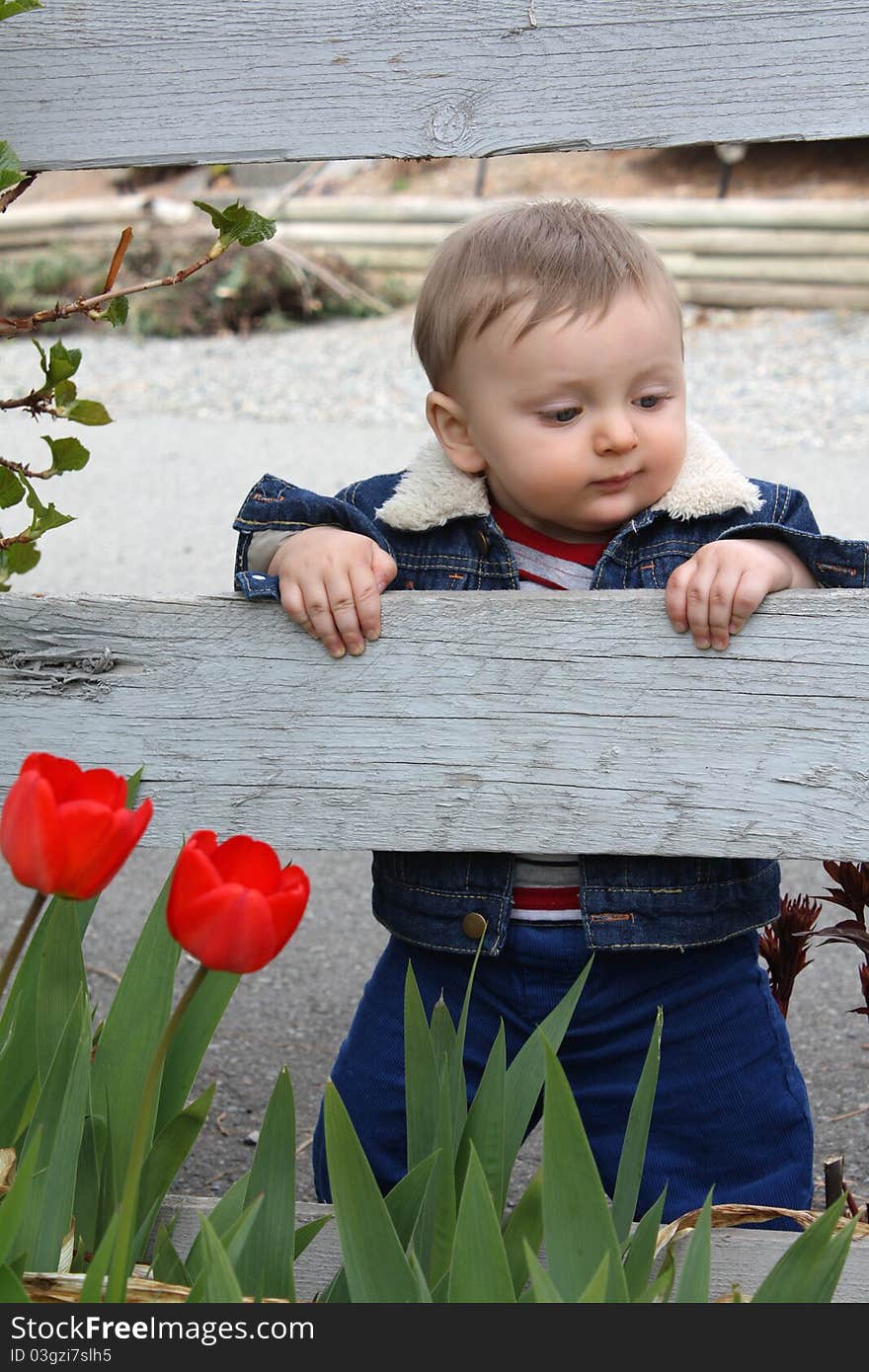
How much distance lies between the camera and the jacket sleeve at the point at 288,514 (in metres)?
1.79

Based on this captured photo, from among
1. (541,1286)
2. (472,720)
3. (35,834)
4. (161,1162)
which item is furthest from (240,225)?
(541,1286)

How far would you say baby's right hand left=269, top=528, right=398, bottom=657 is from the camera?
1634 mm

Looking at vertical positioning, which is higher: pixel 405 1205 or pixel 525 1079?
pixel 525 1079

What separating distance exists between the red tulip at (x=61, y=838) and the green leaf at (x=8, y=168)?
29.2 inches

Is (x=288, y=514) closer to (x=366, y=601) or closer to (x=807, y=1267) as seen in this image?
(x=366, y=601)

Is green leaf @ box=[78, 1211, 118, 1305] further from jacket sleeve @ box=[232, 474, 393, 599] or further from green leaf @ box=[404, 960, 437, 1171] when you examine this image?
jacket sleeve @ box=[232, 474, 393, 599]

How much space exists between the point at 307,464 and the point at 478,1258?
6.28 m

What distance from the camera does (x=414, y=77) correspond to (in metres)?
1.57

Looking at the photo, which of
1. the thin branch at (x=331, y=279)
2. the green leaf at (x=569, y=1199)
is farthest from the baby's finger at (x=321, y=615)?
the thin branch at (x=331, y=279)

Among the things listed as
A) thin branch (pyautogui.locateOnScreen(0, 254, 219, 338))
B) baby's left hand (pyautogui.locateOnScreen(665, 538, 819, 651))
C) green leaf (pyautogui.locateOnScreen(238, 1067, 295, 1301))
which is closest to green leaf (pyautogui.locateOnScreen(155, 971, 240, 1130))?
green leaf (pyautogui.locateOnScreen(238, 1067, 295, 1301))

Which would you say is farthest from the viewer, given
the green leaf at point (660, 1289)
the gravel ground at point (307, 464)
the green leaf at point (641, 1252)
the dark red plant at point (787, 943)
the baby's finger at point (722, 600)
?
the gravel ground at point (307, 464)

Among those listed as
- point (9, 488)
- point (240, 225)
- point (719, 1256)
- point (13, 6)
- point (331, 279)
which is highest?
point (331, 279)

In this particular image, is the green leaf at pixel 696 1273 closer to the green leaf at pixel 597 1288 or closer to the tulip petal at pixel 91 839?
the green leaf at pixel 597 1288

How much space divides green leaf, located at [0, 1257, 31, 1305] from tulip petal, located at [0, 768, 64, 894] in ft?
1.10
